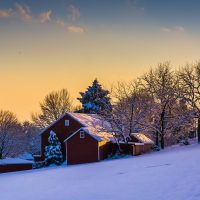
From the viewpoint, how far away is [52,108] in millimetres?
67688

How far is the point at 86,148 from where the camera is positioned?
134 ft

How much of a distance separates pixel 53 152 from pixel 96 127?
6714mm

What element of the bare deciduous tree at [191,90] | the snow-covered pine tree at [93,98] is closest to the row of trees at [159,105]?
the bare deciduous tree at [191,90]

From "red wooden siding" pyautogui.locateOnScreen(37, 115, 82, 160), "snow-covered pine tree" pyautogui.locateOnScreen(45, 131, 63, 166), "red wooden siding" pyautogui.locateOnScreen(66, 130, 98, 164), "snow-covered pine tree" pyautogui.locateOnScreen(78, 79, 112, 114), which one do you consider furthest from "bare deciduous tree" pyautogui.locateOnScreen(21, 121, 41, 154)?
"red wooden siding" pyautogui.locateOnScreen(66, 130, 98, 164)

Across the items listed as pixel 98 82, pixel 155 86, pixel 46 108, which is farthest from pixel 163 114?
pixel 46 108

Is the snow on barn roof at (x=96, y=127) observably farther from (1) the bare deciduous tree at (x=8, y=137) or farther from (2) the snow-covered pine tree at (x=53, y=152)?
(1) the bare deciduous tree at (x=8, y=137)

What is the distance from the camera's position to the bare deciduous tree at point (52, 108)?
66375 millimetres

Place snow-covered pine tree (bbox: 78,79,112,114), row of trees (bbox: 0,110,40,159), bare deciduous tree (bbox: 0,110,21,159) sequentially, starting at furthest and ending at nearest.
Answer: snow-covered pine tree (bbox: 78,79,112,114) → row of trees (bbox: 0,110,40,159) → bare deciduous tree (bbox: 0,110,21,159)

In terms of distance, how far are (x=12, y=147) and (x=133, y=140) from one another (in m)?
26.0

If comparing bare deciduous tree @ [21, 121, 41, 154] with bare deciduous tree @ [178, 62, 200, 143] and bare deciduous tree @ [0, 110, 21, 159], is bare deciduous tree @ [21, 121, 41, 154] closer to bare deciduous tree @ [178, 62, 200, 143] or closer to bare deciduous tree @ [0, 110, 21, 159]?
bare deciduous tree @ [0, 110, 21, 159]

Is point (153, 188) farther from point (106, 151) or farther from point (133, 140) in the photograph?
A: point (133, 140)

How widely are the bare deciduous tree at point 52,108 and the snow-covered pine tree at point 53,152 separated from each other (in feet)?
66.8

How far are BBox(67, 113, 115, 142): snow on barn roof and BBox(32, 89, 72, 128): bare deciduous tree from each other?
63.2ft

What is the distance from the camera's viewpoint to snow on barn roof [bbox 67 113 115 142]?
41.3 meters
